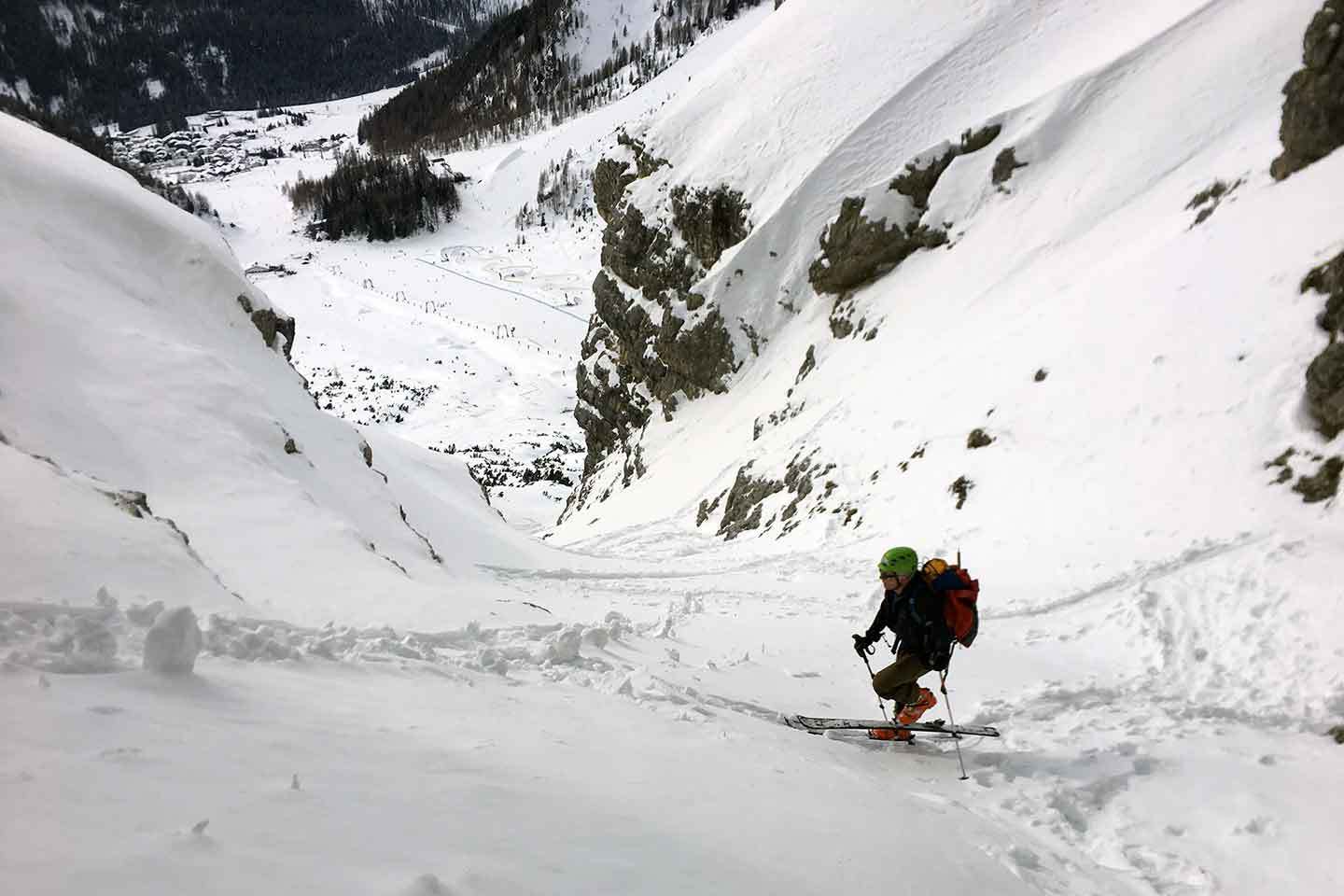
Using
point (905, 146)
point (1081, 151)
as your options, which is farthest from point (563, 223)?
point (1081, 151)

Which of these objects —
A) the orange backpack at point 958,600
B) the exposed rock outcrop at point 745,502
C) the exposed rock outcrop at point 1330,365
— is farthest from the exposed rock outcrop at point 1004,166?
the orange backpack at point 958,600

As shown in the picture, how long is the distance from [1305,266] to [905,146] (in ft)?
54.7

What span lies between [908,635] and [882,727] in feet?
2.60

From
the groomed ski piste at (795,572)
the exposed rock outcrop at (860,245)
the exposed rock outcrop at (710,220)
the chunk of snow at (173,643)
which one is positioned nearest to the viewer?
the groomed ski piste at (795,572)

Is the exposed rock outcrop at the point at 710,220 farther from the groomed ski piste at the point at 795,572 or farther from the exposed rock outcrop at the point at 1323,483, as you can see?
the exposed rock outcrop at the point at 1323,483

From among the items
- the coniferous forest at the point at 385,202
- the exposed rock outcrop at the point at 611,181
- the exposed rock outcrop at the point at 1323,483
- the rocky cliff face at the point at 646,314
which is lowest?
the exposed rock outcrop at the point at 1323,483

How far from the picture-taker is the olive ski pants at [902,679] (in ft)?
18.9

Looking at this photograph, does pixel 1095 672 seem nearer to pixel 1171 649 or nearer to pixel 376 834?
pixel 1171 649

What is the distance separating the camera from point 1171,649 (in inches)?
281

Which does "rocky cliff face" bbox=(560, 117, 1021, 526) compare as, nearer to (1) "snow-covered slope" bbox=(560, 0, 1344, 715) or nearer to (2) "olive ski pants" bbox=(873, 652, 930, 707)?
(1) "snow-covered slope" bbox=(560, 0, 1344, 715)

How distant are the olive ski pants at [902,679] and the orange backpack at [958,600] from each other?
43 centimetres

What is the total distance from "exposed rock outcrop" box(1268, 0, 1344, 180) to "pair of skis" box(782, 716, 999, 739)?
1142 cm

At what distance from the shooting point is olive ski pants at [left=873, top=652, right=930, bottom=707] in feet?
18.9

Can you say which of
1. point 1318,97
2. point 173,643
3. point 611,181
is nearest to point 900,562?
point 173,643
